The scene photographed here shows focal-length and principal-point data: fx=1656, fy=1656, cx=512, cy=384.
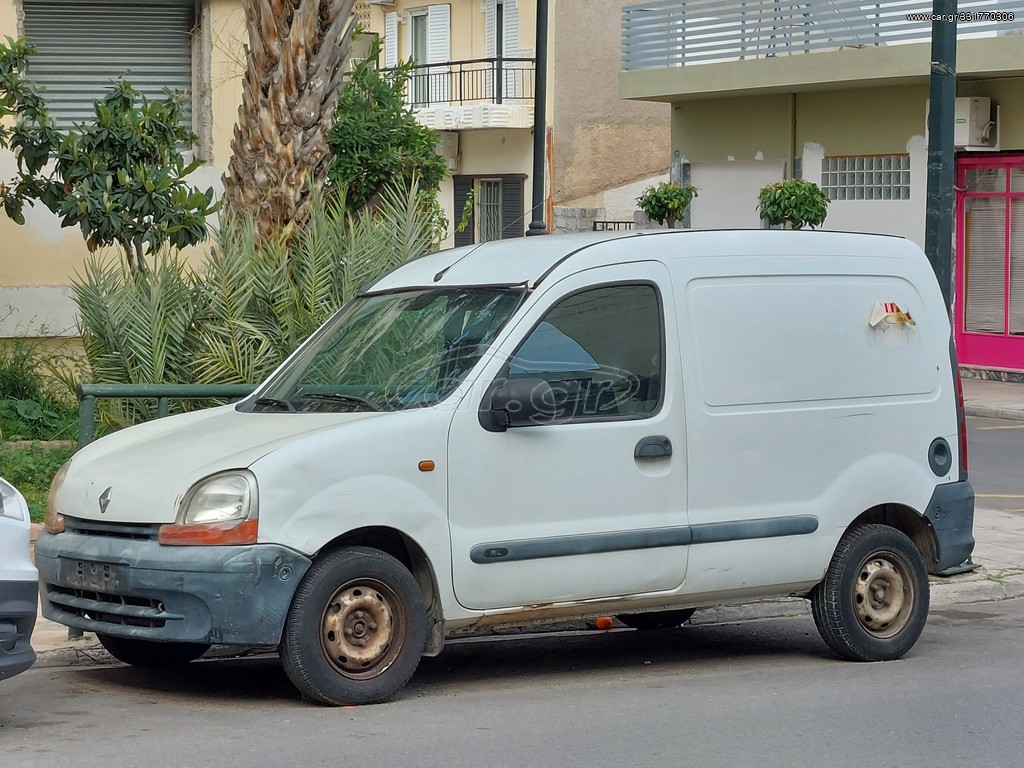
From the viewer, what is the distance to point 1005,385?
2358 cm

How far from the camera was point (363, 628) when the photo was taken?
662 cm

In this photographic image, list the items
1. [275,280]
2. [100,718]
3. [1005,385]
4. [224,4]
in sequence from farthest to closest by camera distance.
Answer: [1005,385] → [224,4] → [275,280] → [100,718]

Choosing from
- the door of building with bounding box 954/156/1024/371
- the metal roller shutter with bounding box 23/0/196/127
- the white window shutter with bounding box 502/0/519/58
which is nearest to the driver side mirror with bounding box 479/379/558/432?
the metal roller shutter with bounding box 23/0/196/127

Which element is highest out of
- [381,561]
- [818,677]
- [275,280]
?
[275,280]

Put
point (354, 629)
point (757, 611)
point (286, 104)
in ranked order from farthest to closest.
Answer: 1. point (286, 104)
2. point (757, 611)
3. point (354, 629)

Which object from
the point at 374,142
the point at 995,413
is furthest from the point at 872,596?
the point at 995,413

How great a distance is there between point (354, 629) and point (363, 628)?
0.13 feet

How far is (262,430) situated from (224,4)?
8.67 m

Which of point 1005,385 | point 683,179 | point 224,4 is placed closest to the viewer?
point 224,4

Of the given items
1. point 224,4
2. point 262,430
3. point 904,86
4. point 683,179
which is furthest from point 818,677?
point 683,179

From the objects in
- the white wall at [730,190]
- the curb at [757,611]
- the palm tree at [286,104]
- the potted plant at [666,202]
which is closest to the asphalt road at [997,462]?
the curb at [757,611]

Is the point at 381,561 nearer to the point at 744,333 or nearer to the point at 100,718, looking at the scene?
the point at 100,718

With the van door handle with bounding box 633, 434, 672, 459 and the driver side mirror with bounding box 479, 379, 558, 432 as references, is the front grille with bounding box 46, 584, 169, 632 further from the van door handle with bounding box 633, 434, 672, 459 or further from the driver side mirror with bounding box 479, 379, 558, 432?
the van door handle with bounding box 633, 434, 672, 459

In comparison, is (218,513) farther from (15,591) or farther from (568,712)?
(568,712)
